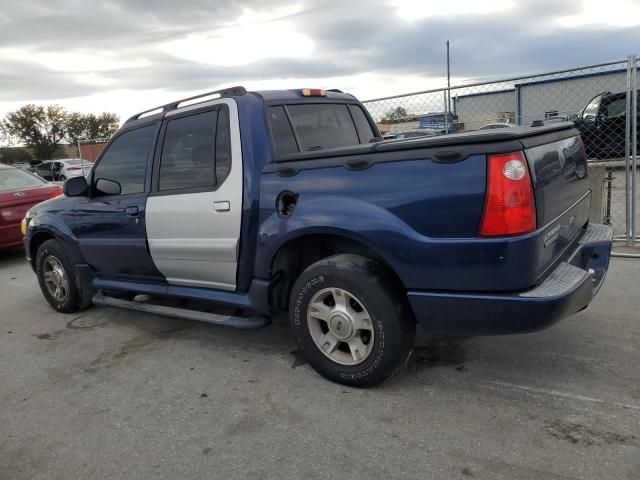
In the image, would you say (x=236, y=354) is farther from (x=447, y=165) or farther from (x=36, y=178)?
(x=36, y=178)

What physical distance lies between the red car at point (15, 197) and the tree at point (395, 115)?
5339mm

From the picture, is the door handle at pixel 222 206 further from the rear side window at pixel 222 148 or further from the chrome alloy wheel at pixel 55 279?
the chrome alloy wheel at pixel 55 279

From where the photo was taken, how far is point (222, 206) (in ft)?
12.0

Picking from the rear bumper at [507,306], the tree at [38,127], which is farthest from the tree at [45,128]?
the rear bumper at [507,306]

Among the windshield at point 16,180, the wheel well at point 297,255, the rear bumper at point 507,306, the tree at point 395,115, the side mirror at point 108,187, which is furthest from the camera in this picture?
the windshield at point 16,180

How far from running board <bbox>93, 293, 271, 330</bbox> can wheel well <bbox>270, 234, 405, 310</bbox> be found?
0.68 feet

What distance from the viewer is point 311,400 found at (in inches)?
125

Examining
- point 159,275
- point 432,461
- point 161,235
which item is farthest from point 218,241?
point 432,461

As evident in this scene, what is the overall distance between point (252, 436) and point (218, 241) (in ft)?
4.62

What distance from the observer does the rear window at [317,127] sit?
371 cm

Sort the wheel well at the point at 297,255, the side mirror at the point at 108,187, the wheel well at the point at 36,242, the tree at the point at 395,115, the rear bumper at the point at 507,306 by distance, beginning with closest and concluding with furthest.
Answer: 1. the rear bumper at the point at 507,306
2. the wheel well at the point at 297,255
3. the side mirror at the point at 108,187
4. the wheel well at the point at 36,242
5. the tree at the point at 395,115

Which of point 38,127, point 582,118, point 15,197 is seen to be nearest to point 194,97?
point 15,197

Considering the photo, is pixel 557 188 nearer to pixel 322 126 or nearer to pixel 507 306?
pixel 507 306

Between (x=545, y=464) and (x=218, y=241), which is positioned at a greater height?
(x=218, y=241)
